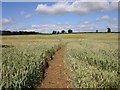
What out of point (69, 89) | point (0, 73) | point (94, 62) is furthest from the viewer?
point (94, 62)

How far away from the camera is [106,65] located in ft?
Result: 45.7

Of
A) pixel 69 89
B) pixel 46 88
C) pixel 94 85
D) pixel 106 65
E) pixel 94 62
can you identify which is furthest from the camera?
pixel 94 62

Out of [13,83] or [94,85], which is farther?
[13,83]

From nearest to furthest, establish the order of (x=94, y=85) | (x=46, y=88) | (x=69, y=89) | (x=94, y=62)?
(x=94, y=85), (x=69, y=89), (x=46, y=88), (x=94, y=62)

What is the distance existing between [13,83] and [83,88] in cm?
217

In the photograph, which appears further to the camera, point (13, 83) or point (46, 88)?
point (46, 88)

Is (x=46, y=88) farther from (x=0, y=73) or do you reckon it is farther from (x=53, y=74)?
(x=53, y=74)

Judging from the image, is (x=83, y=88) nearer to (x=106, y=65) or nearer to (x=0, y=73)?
(x=0, y=73)

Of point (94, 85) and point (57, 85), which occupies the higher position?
point (94, 85)

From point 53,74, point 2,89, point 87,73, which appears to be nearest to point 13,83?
point 2,89

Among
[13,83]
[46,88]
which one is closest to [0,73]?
[13,83]

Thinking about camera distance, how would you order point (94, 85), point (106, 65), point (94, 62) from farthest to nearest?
point (94, 62), point (106, 65), point (94, 85)

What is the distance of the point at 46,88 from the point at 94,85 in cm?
363

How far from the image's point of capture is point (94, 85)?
790 cm
